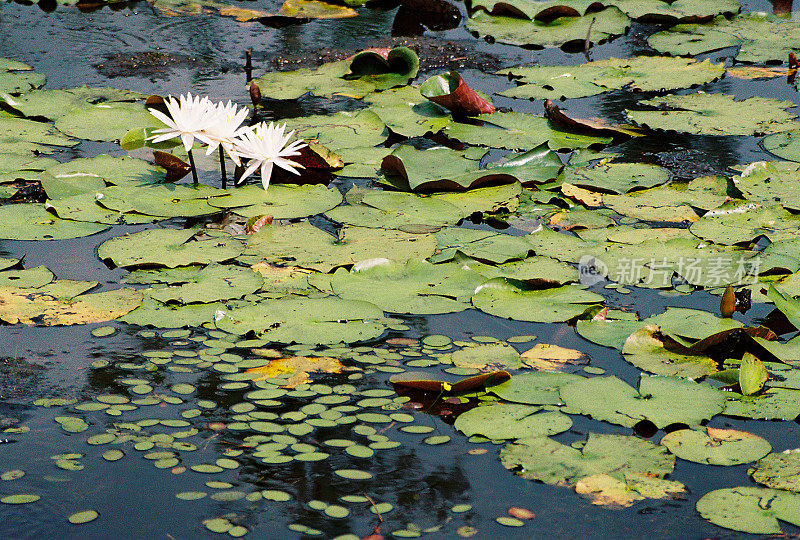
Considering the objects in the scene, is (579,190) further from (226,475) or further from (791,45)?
(791,45)

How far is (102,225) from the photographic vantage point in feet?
10.3

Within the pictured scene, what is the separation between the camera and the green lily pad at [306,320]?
95.0 inches

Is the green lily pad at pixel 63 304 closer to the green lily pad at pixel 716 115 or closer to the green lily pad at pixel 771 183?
the green lily pad at pixel 771 183

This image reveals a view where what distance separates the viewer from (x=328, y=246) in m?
3.01

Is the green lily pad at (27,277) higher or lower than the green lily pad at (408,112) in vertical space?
lower

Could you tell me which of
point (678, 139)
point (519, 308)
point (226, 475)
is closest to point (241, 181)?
point (519, 308)

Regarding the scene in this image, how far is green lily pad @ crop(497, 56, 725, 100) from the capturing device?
464 cm

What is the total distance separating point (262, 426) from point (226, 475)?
21 centimetres

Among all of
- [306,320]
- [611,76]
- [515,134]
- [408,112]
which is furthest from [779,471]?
[611,76]

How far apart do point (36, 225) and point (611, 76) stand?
343cm

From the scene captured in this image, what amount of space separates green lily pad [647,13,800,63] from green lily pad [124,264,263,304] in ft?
12.6

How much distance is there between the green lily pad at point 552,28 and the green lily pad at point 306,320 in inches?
147

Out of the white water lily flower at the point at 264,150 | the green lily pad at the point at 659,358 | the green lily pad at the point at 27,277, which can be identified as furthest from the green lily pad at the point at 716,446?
the green lily pad at the point at 27,277

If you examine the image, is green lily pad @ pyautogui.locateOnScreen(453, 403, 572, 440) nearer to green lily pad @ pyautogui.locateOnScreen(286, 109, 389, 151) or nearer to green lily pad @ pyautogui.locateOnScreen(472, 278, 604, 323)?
green lily pad @ pyautogui.locateOnScreen(472, 278, 604, 323)
